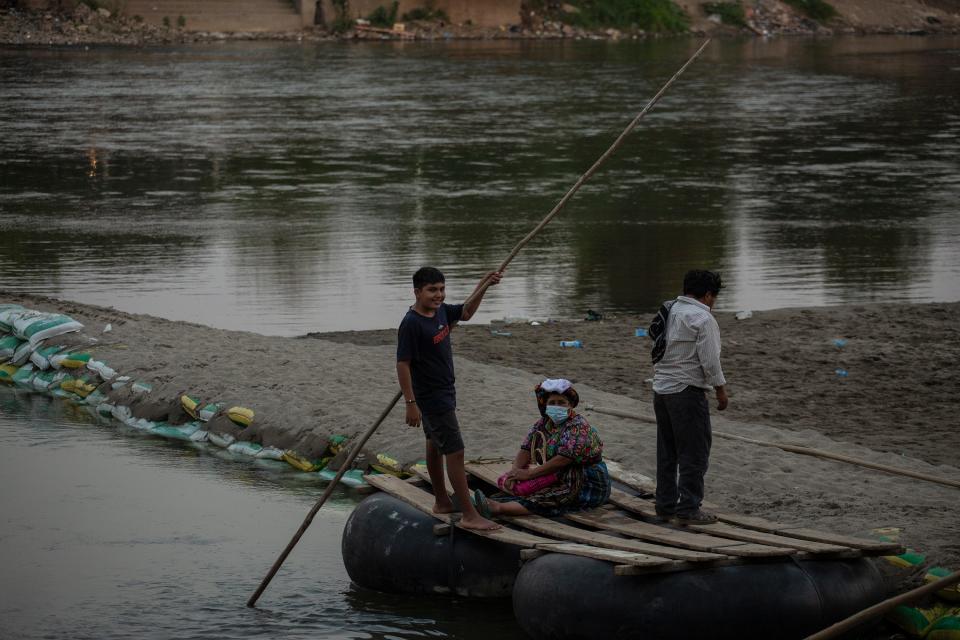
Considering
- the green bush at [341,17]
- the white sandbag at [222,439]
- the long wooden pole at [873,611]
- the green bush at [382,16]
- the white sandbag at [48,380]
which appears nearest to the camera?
the long wooden pole at [873,611]

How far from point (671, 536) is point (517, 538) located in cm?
77

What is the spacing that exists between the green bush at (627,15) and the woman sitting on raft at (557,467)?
7106 cm

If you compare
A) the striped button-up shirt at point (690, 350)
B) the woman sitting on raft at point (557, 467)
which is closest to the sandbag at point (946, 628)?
the striped button-up shirt at point (690, 350)

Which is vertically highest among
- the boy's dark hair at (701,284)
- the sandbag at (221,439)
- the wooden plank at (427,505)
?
the boy's dark hair at (701,284)

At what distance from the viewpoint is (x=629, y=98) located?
1558 inches

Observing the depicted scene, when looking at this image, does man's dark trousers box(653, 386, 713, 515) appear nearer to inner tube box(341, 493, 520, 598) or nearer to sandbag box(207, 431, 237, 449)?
inner tube box(341, 493, 520, 598)

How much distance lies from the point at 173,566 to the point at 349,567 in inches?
52.0

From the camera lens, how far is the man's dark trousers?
7.45 metres

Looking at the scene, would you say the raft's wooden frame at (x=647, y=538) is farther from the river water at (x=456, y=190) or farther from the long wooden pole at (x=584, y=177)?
the river water at (x=456, y=190)

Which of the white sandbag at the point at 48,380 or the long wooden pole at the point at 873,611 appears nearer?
the long wooden pole at the point at 873,611

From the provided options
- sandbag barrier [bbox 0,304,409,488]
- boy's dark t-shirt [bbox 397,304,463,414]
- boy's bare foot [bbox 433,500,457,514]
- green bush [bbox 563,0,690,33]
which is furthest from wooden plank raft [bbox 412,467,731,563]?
green bush [bbox 563,0,690,33]

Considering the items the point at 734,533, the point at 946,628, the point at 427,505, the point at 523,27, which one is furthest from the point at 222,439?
the point at 523,27

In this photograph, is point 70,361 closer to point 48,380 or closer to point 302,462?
point 48,380

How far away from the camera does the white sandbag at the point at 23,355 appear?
13.6 metres
